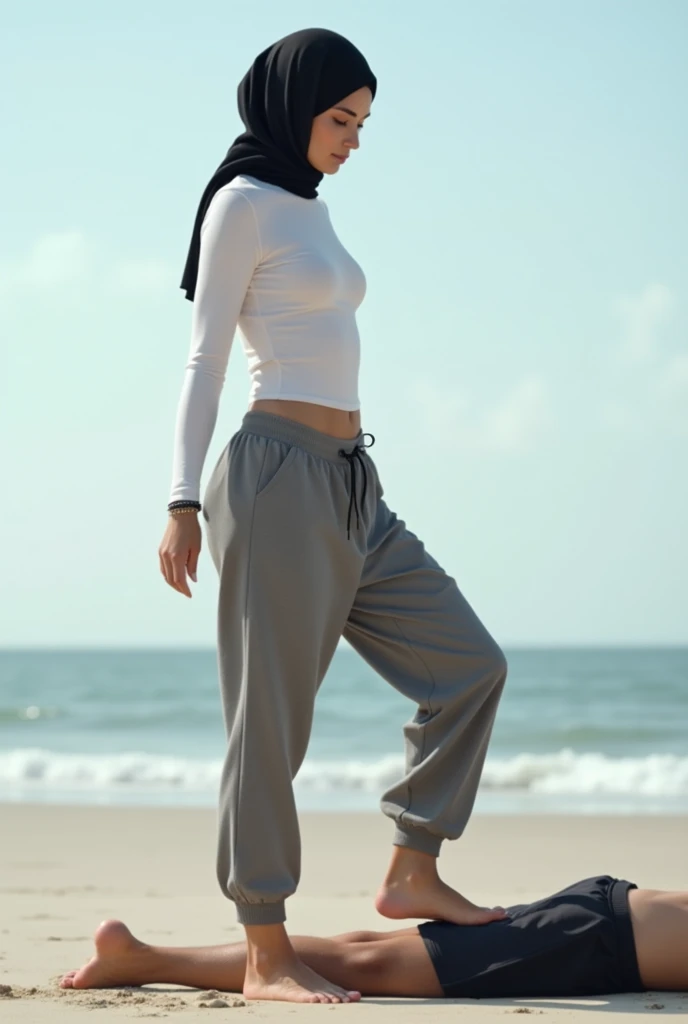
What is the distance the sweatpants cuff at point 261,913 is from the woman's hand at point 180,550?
65 cm

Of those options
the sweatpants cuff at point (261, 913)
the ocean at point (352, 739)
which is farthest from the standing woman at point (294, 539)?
the ocean at point (352, 739)

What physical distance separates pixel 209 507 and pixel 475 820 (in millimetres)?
5191

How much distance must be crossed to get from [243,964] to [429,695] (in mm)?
694

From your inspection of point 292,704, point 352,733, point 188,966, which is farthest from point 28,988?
point 352,733

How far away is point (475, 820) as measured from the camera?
755 centimetres

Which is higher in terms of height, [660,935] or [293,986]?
[660,935]

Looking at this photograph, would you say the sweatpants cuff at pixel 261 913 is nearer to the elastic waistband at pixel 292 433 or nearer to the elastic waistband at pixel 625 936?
the elastic waistband at pixel 625 936

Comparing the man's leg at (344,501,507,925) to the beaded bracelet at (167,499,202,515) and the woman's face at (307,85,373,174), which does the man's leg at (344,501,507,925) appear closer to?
the beaded bracelet at (167,499,202,515)

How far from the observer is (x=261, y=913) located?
2637 mm

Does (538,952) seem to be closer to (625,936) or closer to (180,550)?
(625,936)

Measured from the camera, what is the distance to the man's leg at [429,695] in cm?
288

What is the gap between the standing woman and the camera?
2680 millimetres

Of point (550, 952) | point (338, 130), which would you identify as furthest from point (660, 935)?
point (338, 130)

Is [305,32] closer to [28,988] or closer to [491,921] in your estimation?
[491,921]
